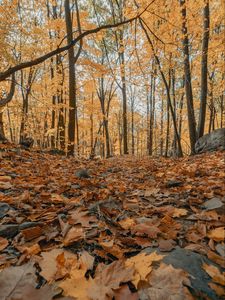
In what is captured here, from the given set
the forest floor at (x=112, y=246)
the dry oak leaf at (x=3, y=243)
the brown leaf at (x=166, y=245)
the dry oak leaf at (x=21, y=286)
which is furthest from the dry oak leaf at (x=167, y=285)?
the dry oak leaf at (x=3, y=243)

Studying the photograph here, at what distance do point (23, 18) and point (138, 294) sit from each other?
12939 millimetres

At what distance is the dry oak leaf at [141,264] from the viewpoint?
1.09 m

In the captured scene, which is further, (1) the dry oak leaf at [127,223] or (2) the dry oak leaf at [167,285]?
(1) the dry oak leaf at [127,223]

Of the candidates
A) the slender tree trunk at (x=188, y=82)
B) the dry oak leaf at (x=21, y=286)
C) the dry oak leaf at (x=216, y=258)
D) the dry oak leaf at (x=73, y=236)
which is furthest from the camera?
the slender tree trunk at (x=188, y=82)

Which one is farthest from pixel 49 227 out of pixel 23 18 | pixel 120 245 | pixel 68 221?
pixel 23 18

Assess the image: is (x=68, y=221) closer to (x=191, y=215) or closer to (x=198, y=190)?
(x=191, y=215)

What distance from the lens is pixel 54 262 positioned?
3.89 ft

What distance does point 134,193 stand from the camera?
9.03ft

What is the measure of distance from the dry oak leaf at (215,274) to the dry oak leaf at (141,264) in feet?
0.72

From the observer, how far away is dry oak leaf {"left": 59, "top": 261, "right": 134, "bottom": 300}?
972 millimetres

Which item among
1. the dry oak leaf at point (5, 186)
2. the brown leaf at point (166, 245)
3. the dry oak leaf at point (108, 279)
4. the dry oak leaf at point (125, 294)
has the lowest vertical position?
the dry oak leaf at point (125, 294)

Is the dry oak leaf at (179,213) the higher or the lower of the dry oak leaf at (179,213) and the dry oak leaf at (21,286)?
the higher

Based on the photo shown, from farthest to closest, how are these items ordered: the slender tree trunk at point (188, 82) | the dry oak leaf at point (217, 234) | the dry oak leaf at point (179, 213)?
the slender tree trunk at point (188, 82) → the dry oak leaf at point (179, 213) → the dry oak leaf at point (217, 234)

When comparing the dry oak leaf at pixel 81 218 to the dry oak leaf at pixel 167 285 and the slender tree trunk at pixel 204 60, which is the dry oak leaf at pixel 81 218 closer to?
the dry oak leaf at pixel 167 285
